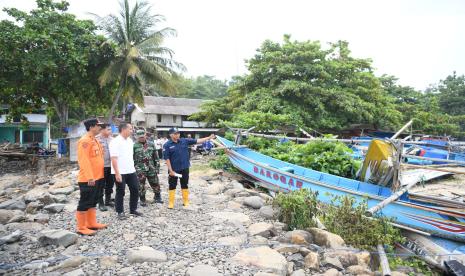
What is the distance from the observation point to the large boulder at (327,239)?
5.07 m

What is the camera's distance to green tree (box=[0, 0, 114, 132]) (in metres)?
13.5

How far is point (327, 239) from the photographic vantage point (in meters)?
5.09

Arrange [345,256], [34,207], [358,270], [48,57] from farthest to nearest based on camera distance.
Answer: [48,57], [34,207], [345,256], [358,270]

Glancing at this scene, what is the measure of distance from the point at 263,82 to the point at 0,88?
44.6ft

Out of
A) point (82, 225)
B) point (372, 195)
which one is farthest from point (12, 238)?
point (372, 195)

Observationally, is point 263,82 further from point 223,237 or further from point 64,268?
point 64,268

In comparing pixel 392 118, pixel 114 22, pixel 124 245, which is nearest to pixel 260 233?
pixel 124 245

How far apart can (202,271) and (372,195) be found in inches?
188

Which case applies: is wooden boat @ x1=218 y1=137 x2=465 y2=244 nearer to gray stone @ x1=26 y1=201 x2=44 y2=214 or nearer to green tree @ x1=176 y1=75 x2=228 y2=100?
gray stone @ x1=26 y1=201 x2=44 y2=214

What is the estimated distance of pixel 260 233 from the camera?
17.4 feet

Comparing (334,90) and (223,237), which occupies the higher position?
(334,90)

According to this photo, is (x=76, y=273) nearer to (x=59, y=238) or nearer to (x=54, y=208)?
(x=59, y=238)

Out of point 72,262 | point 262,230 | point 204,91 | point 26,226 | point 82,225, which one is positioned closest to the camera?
point 72,262

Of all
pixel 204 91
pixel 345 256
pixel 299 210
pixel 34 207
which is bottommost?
pixel 34 207
